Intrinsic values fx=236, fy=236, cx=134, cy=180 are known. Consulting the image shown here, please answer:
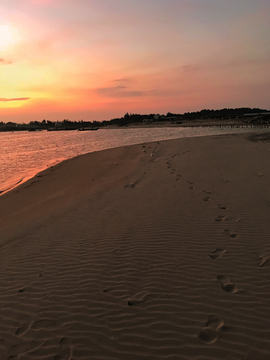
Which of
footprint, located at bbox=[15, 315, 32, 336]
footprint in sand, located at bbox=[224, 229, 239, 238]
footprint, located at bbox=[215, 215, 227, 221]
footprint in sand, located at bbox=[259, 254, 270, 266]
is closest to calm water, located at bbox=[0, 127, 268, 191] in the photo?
footprint, located at bbox=[15, 315, 32, 336]

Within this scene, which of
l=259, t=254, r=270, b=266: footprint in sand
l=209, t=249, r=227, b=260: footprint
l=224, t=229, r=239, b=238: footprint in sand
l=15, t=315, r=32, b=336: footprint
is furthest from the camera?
l=224, t=229, r=239, b=238: footprint in sand

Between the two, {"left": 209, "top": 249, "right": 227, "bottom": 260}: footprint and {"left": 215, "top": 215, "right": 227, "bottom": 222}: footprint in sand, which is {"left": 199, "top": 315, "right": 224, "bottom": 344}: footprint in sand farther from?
{"left": 215, "top": 215, "right": 227, "bottom": 222}: footprint in sand

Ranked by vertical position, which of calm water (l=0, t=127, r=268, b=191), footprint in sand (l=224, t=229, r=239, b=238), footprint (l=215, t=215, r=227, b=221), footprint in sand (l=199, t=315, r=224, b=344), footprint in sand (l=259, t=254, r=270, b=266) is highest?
calm water (l=0, t=127, r=268, b=191)

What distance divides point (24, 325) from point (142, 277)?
6.02 feet

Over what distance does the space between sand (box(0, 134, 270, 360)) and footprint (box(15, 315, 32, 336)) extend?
1cm

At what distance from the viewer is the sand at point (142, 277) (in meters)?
2.81

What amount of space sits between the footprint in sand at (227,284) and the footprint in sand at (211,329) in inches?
24.0

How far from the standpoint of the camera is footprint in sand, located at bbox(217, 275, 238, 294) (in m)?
3.50

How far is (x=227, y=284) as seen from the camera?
11.9ft

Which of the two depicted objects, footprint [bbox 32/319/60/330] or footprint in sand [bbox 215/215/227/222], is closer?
footprint [bbox 32/319/60/330]

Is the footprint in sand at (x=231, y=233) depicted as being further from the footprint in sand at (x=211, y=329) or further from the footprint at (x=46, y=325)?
the footprint at (x=46, y=325)

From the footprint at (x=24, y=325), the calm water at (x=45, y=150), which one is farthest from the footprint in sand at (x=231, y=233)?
the calm water at (x=45, y=150)

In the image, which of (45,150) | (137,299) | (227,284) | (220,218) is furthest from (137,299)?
(45,150)

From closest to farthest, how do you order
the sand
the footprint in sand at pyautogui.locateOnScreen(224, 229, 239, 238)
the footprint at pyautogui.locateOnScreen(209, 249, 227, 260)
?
the sand
the footprint at pyautogui.locateOnScreen(209, 249, 227, 260)
the footprint in sand at pyautogui.locateOnScreen(224, 229, 239, 238)
